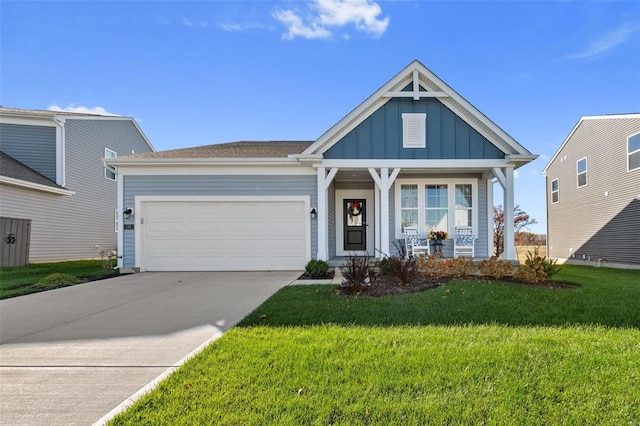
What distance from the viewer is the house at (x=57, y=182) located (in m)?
11.8

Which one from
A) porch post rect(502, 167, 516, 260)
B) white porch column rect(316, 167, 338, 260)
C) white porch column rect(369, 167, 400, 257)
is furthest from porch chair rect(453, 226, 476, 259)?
white porch column rect(316, 167, 338, 260)

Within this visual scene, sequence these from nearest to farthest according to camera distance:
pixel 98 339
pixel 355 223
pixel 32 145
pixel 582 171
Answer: pixel 98 339 → pixel 355 223 → pixel 32 145 → pixel 582 171

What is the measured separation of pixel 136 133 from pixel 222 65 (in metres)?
9.32

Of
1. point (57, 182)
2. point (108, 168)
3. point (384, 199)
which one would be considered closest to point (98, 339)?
point (384, 199)

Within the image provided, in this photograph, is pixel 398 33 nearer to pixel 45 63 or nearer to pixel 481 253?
pixel 481 253

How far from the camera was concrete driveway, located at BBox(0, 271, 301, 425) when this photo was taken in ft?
8.30

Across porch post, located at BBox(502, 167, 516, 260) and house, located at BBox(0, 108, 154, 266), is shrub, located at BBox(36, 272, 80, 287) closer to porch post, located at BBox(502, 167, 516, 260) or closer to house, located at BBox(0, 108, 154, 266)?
house, located at BBox(0, 108, 154, 266)

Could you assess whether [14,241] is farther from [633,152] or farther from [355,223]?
[633,152]

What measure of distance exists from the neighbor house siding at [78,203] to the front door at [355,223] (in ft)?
37.5

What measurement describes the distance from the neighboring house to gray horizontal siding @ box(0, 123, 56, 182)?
22.2 m

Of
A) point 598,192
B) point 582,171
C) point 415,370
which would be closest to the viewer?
point 415,370

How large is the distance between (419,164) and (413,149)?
0.48 meters

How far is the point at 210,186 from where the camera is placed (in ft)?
32.9

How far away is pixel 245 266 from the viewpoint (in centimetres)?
Answer: 996
